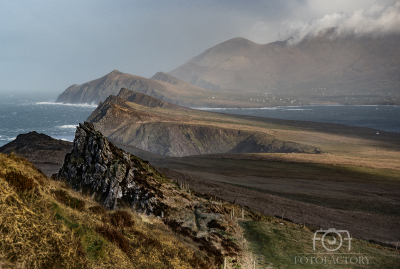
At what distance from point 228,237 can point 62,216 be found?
11.2 m

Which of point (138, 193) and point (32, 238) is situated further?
point (138, 193)

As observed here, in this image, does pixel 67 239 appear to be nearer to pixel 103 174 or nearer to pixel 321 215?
pixel 103 174

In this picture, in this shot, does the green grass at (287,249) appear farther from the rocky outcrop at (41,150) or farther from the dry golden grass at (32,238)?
the rocky outcrop at (41,150)

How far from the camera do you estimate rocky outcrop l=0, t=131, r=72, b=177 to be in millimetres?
55219

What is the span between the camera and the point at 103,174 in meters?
23.9

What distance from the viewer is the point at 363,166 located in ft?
233

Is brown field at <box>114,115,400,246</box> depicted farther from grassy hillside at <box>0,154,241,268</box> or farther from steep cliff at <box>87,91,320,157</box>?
steep cliff at <box>87,91,320,157</box>

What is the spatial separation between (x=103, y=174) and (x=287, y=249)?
14067 mm

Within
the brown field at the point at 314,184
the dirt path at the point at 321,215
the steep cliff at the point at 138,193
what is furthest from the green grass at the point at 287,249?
the brown field at the point at 314,184

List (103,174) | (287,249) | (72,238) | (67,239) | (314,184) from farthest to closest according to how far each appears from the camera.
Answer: (314,184)
(103,174)
(287,249)
(72,238)
(67,239)

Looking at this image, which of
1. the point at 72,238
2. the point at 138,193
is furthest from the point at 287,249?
the point at 72,238

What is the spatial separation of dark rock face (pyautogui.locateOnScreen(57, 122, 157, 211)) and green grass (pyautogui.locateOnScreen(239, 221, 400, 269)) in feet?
24.0

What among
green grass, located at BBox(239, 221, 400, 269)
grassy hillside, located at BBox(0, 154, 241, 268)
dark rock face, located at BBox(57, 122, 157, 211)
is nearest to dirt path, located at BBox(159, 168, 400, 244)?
green grass, located at BBox(239, 221, 400, 269)

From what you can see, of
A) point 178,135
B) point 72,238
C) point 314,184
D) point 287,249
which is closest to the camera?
point 72,238
